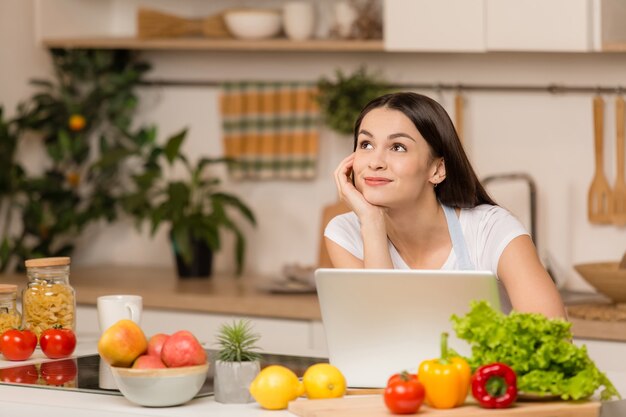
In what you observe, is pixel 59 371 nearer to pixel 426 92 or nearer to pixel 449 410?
pixel 449 410

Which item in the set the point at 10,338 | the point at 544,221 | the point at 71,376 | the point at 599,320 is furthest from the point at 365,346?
the point at 544,221

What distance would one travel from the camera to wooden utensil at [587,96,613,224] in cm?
411

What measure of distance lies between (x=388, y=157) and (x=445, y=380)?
2.71 feet

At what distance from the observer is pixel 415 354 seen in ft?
7.39

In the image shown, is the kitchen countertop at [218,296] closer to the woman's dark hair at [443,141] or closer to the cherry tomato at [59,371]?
the woman's dark hair at [443,141]

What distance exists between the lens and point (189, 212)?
4.66 m

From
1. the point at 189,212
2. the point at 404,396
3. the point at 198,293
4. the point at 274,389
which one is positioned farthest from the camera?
Answer: the point at 189,212

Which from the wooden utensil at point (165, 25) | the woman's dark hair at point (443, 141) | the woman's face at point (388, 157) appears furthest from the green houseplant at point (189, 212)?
the woman's face at point (388, 157)

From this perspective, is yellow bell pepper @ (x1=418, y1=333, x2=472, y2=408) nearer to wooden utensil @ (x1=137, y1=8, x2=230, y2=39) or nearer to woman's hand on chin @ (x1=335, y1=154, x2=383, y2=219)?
woman's hand on chin @ (x1=335, y1=154, x2=383, y2=219)

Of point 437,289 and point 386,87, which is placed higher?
point 386,87

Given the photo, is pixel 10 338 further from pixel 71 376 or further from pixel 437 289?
pixel 437 289

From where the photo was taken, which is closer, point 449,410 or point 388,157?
point 449,410

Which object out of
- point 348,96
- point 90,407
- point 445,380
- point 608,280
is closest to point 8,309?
point 90,407

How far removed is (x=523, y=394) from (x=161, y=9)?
329 centimetres
